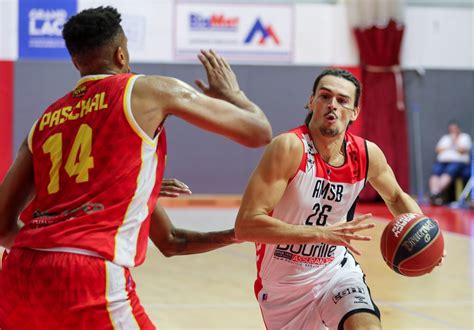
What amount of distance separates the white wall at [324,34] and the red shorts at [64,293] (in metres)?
12.8

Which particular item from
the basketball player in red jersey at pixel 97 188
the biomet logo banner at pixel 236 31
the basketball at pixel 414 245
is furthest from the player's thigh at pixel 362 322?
the biomet logo banner at pixel 236 31

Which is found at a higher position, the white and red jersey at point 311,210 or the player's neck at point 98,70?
the player's neck at point 98,70

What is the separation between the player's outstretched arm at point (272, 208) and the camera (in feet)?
12.7

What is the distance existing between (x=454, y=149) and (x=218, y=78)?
13482mm

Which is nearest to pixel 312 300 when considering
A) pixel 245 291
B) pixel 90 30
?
pixel 90 30

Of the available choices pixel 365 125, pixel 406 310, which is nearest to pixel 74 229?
pixel 406 310

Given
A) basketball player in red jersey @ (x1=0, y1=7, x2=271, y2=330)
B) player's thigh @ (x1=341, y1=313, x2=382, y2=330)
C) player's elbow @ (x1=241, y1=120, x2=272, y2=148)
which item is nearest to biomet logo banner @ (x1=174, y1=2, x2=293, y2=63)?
player's thigh @ (x1=341, y1=313, x2=382, y2=330)

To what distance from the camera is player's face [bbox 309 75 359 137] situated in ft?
14.7

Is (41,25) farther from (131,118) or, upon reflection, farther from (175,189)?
(131,118)

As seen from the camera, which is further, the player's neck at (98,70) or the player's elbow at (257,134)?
the player's neck at (98,70)

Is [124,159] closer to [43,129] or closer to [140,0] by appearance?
[43,129]

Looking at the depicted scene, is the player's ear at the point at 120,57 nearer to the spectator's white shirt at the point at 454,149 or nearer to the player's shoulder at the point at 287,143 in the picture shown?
the player's shoulder at the point at 287,143

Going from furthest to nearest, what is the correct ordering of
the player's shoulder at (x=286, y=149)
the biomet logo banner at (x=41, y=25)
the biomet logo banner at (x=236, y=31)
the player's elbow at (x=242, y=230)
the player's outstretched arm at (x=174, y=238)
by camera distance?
the biomet logo banner at (x=236, y=31), the biomet logo banner at (x=41, y=25), the player's shoulder at (x=286, y=149), the player's elbow at (x=242, y=230), the player's outstretched arm at (x=174, y=238)

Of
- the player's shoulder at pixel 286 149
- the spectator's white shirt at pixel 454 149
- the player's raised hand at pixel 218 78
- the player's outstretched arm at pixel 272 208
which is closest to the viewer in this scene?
the player's raised hand at pixel 218 78
